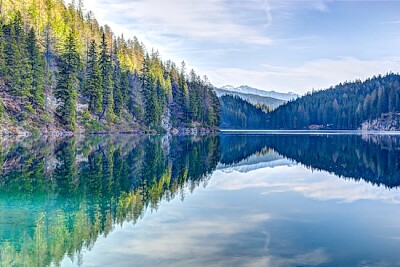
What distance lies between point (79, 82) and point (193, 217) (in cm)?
9065

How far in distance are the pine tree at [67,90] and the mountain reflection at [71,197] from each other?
4924 centimetres

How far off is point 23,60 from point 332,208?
245ft

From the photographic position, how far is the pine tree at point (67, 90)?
282 ft

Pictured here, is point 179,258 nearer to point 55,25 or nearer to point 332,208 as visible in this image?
point 332,208

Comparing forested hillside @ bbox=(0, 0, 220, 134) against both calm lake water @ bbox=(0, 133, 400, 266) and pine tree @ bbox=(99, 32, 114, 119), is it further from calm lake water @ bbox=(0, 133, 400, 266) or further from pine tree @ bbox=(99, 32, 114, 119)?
calm lake water @ bbox=(0, 133, 400, 266)

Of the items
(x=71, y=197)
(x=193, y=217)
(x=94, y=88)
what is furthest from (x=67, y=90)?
(x=193, y=217)

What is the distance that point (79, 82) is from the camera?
4026 inches

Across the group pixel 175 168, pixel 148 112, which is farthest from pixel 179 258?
pixel 148 112

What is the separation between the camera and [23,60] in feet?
267

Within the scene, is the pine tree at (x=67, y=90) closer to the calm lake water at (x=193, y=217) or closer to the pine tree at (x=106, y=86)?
the pine tree at (x=106, y=86)

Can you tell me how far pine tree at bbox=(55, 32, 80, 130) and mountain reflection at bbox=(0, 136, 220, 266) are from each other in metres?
49.2

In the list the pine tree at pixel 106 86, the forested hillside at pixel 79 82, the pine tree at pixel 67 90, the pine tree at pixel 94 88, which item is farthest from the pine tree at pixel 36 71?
the pine tree at pixel 106 86

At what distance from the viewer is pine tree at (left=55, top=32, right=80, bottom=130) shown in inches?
3386

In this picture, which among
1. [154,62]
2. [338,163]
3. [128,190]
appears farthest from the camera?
[154,62]
